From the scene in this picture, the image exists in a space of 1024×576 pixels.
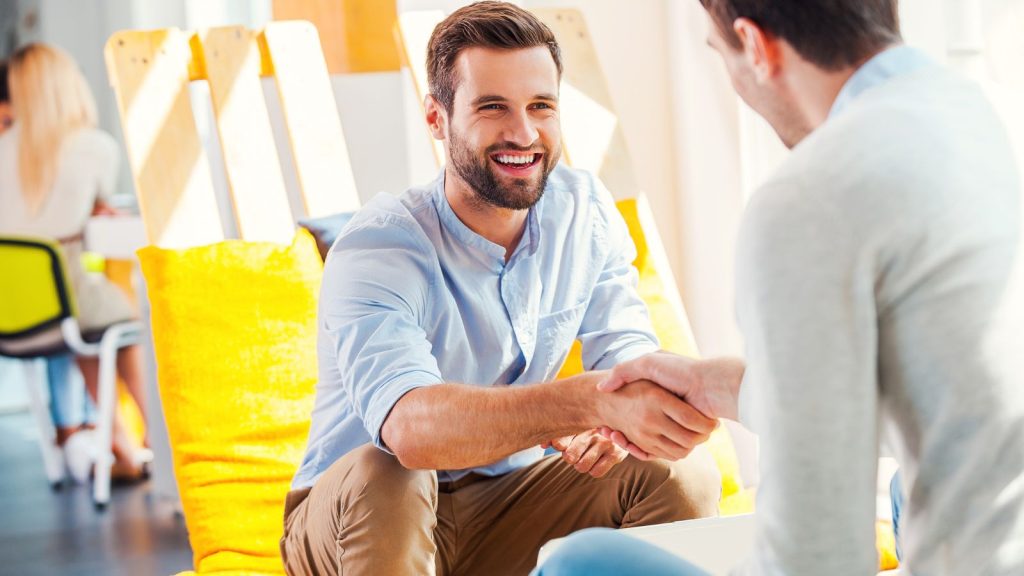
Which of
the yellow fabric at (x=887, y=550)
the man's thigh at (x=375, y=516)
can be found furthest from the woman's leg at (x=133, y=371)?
the yellow fabric at (x=887, y=550)

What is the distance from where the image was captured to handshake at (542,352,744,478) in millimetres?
1379

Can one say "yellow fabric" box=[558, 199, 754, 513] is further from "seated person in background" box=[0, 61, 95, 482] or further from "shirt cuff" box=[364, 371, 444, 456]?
"seated person in background" box=[0, 61, 95, 482]

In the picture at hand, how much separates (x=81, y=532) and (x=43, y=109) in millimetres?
2067

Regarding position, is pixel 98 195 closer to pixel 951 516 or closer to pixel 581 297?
pixel 581 297

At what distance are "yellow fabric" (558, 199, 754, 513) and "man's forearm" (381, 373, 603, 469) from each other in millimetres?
542

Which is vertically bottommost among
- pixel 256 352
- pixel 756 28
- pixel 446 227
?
pixel 256 352

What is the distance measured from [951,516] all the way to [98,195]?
441 cm

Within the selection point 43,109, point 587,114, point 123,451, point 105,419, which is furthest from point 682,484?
point 43,109

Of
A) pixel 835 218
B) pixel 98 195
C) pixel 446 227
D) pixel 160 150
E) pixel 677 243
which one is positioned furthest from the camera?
pixel 98 195

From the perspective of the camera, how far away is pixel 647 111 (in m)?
3.13

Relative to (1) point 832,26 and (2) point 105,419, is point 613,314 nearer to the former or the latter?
(1) point 832,26

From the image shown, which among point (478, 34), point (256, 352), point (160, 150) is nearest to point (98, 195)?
point (160, 150)

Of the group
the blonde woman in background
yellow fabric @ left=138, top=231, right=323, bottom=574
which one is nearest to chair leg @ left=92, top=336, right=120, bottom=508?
the blonde woman in background

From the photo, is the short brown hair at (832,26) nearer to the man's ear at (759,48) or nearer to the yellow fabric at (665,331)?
the man's ear at (759,48)
